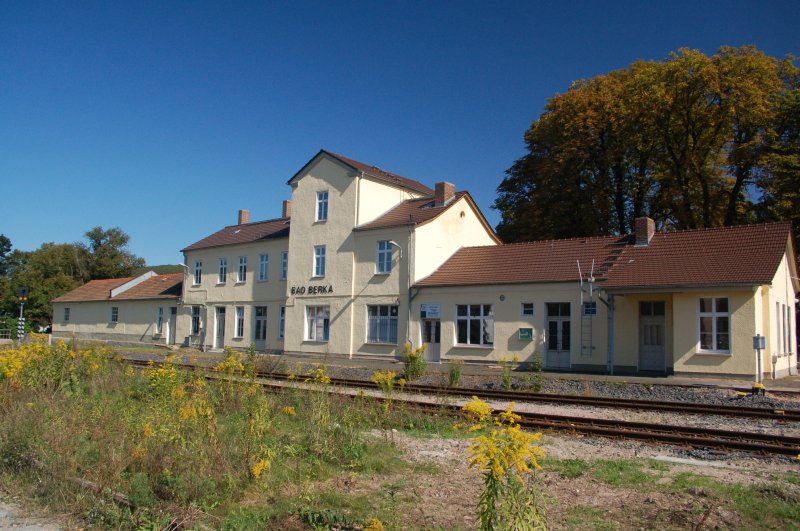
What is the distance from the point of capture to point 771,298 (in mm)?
21531

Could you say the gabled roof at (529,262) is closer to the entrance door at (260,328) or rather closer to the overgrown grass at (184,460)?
the entrance door at (260,328)

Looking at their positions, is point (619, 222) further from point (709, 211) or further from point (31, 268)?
point (31, 268)

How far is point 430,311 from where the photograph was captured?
2775cm

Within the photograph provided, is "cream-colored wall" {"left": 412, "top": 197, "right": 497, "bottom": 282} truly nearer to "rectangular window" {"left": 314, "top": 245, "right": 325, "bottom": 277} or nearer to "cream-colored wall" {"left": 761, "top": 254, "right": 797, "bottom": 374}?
"rectangular window" {"left": 314, "top": 245, "right": 325, "bottom": 277}

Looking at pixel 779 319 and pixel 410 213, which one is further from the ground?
pixel 410 213

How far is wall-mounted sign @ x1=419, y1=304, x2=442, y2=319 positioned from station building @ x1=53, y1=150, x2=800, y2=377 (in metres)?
0.06

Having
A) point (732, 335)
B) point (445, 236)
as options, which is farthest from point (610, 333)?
point (445, 236)

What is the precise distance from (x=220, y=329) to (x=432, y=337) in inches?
636

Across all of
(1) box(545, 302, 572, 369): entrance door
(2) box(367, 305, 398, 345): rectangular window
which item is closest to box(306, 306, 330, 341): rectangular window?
(2) box(367, 305, 398, 345): rectangular window

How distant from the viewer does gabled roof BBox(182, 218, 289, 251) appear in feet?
120

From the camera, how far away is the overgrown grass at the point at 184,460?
611cm

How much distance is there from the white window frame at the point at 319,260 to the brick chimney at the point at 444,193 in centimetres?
636

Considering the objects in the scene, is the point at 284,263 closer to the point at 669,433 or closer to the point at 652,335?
the point at 652,335

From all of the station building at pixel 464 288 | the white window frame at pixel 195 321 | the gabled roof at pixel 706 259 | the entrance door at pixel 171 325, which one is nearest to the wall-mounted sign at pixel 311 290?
the station building at pixel 464 288
